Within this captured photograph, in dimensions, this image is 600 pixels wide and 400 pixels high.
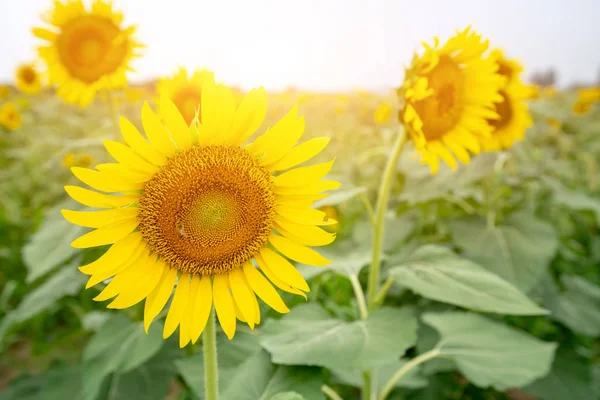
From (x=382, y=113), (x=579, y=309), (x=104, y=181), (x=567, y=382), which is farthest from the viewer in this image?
(x=382, y=113)

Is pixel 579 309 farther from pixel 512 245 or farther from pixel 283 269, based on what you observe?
pixel 283 269

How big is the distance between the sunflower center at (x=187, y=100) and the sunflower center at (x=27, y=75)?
4850 millimetres

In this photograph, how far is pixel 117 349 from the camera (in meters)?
1.42

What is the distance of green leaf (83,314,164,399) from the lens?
131 centimetres

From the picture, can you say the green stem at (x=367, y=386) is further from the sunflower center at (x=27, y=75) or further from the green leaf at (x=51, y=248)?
the sunflower center at (x=27, y=75)

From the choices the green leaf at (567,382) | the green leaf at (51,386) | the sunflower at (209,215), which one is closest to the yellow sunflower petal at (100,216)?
the sunflower at (209,215)

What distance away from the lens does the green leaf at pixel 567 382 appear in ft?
6.03

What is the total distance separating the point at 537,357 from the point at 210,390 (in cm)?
98

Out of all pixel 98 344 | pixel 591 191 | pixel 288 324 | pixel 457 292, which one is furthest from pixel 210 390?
pixel 591 191

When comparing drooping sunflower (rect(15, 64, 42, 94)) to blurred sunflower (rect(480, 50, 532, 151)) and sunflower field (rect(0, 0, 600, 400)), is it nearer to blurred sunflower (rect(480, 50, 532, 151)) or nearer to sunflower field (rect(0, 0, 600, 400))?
sunflower field (rect(0, 0, 600, 400))

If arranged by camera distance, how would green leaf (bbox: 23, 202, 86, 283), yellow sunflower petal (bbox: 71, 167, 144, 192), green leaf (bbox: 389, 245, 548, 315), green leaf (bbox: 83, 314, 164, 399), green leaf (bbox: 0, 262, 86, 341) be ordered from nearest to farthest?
1. yellow sunflower petal (bbox: 71, 167, 144, 192)
2. green leaf (bbox: 389, 245, 548, 315)
3. green leaf (bbox: 83, 314, 164, 399)
4. green leaf (bbox: 23, 202, 86, 283)
5. green leaf (bbox: 0, 262, 86, 341)

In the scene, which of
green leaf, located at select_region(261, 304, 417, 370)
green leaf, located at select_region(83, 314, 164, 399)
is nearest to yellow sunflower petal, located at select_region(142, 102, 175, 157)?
green leaf, located at select_region(261, 304, 417, 370)

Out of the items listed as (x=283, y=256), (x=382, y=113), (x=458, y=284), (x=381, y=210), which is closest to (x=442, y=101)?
(x=381, y=210)

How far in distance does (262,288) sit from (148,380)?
1032 millimetres
